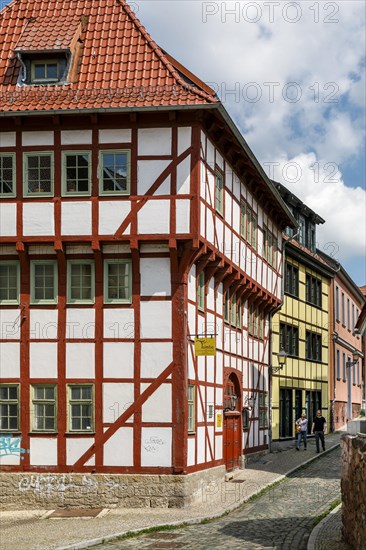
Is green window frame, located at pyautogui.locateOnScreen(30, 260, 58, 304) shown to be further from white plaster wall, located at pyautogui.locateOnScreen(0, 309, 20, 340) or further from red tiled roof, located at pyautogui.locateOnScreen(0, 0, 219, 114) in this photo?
red tiled roof, located at pyautogui.locateOnScreen(0, 0, 219, 114)

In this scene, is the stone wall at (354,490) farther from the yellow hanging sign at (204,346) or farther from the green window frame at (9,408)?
the green window frame at (9,408)

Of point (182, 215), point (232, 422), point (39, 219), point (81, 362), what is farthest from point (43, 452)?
point (232, 422)

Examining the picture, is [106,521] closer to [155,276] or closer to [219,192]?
[155,276]

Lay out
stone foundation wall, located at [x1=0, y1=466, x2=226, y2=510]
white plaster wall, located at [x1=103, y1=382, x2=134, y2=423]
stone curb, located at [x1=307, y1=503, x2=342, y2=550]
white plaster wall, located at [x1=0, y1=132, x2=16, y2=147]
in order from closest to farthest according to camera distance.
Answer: stone curb, located at [x1=307, y1=503, x2=342, y2=550], stone foundation wall, located at [x1=0, y1=466, x2=226, y2=510], white plaster wall, located at [x1=103, y1=382, x2=134, y2=423], white plaster wall, located at [x1=0, y1=132, x2=16, y2=147]

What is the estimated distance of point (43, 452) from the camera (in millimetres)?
22734

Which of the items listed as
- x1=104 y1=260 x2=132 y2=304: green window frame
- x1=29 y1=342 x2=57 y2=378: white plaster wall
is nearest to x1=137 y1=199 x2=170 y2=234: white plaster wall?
x1=104 y1=260 x2=132 y2=304: green window frame

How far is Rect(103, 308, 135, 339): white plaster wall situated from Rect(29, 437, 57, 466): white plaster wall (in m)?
2.81

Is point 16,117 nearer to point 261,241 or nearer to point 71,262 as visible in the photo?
point 71,262

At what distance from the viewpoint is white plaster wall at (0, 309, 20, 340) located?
23.1m

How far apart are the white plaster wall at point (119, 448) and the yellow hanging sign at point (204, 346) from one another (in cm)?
243

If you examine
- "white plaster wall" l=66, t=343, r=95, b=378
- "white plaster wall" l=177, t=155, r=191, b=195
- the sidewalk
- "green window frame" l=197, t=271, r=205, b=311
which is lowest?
the sidewalk

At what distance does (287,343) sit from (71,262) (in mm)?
19103

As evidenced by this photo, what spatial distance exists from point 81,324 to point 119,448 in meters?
3.04

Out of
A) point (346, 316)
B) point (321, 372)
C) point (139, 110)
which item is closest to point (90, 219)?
point (139, 110)
